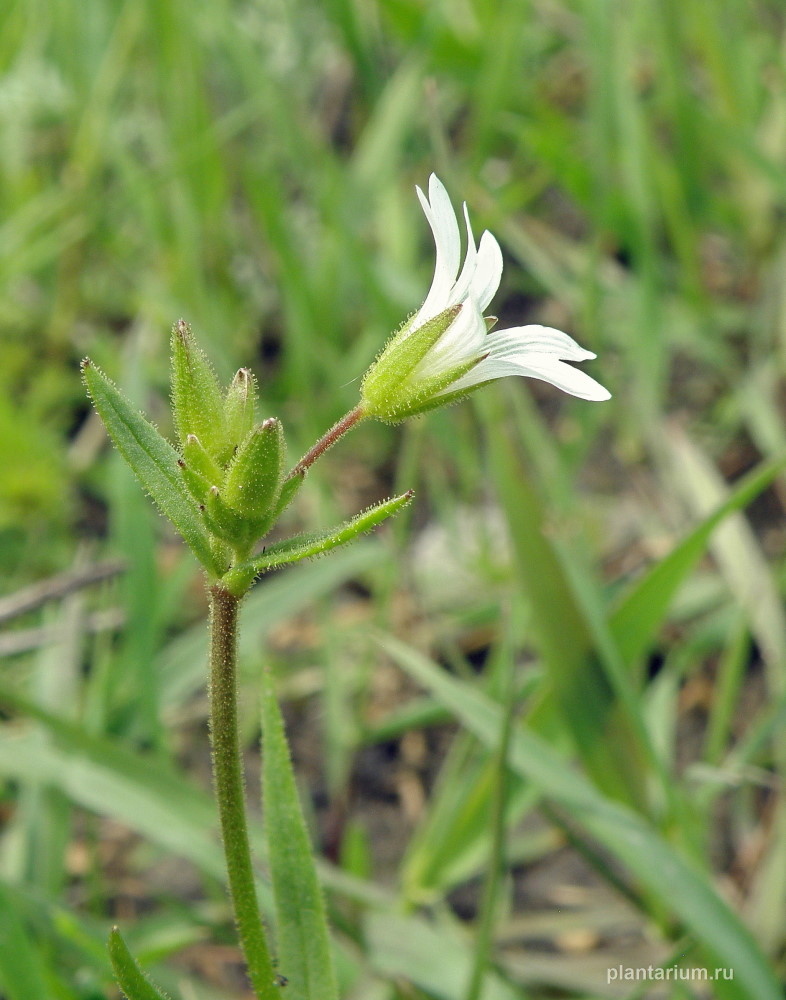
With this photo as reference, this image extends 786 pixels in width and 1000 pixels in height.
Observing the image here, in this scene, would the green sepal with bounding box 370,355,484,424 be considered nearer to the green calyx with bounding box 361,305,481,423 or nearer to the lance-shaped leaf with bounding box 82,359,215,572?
the green calyx with bounding box 361,305,481,423

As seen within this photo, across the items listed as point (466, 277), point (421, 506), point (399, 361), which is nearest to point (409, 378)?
point (399, 361)

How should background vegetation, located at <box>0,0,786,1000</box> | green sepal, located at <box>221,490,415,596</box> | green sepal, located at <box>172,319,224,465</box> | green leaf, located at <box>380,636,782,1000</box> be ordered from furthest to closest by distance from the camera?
background vegetation, located at <box>0,0,786,1000</box>, green leaf, located at <box>380,636,782,1000</box>, green sepal, located at <box>172,319,224,465</box>, green sepal, located at <box>221,490,415,596</box>

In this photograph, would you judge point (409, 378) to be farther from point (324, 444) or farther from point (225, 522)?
point (225, 522)

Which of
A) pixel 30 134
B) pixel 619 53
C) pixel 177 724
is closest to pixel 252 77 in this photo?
pixel 30 134

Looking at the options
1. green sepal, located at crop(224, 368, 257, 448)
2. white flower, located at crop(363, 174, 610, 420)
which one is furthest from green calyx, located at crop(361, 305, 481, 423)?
green sepal, located at crop(224, 368, 257, 448)

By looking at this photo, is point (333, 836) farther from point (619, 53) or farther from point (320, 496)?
point (619, 53)

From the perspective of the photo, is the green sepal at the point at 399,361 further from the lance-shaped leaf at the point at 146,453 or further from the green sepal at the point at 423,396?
the lance-shaped leaf at the point at 146,453
